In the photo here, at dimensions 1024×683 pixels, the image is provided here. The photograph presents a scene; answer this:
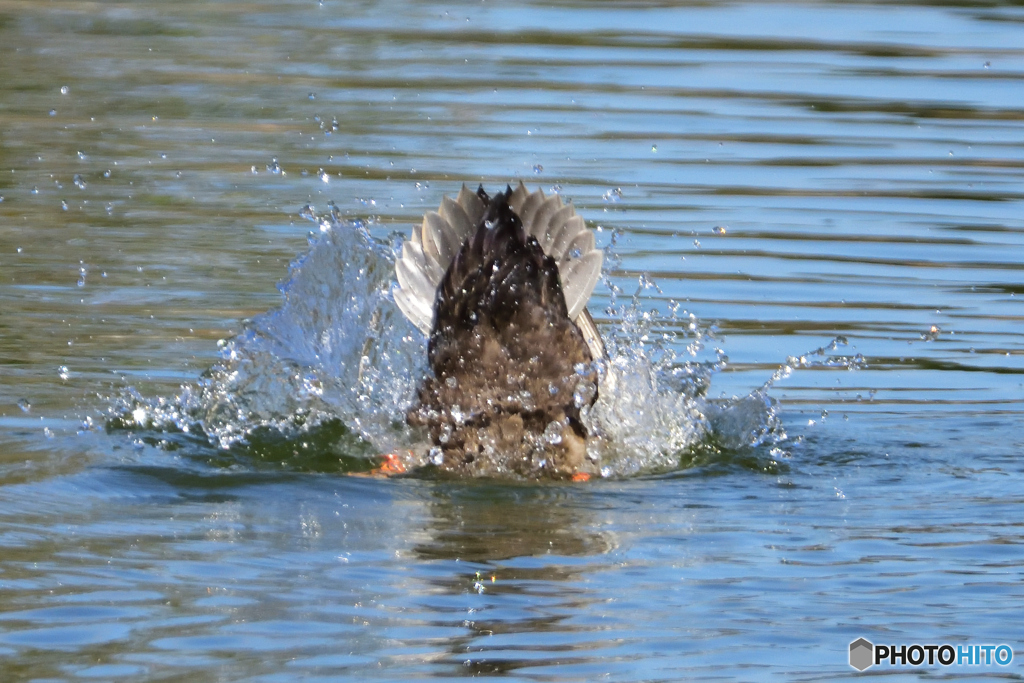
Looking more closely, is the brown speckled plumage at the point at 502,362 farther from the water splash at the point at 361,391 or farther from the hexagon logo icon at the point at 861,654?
the hexagon logo icon at the point at 861,654

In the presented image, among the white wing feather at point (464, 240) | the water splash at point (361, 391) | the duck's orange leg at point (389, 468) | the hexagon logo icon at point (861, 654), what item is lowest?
the hexagon logo icon at point (861, 654)

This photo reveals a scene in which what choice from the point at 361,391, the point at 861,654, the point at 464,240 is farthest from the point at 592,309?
the point at 861,654

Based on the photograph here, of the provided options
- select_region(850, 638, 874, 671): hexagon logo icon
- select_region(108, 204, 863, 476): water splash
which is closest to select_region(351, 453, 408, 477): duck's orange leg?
select_region(108, 204, 863, 476): water splash

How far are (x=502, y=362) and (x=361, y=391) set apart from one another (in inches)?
30.6

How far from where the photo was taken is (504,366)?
6.01 meters

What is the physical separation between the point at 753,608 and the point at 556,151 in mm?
6192

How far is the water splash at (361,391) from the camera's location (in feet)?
20.2

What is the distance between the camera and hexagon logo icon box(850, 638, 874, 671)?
13.3 ft

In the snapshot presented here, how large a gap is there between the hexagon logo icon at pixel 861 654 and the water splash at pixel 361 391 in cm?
189

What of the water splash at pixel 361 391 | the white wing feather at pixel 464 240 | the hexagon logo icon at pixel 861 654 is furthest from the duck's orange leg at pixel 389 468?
the hexagon logo icon at pixel 861 654

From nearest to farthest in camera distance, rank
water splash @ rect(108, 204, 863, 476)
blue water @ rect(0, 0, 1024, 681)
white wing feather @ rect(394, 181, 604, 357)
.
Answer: blue water @ rect(0, 0, 1024, 681), water splash @ rect(108, 204, 863, 476), white wing feather @ rect(394, 181, 604, 357)

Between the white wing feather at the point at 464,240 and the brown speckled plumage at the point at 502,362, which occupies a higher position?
the white wing feather at the point at 464,240

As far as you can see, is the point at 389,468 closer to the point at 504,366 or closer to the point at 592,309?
the point at 504,366

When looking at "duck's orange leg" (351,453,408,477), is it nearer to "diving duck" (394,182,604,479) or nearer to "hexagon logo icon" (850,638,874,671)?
"diving duck" (394,182,604,479)
